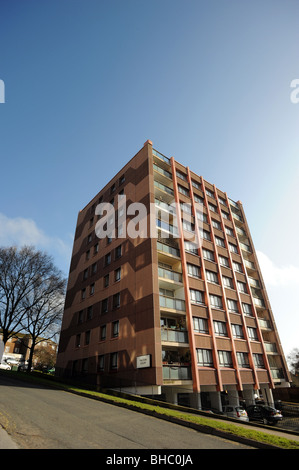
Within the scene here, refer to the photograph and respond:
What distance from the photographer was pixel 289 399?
3638 centimetres

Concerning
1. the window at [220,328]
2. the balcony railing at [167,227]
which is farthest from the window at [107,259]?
the window at [220,328]

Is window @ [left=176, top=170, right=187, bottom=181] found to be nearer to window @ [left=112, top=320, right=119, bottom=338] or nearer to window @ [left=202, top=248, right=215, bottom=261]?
window @ [left=202, top=248, right=215, bottom=261]

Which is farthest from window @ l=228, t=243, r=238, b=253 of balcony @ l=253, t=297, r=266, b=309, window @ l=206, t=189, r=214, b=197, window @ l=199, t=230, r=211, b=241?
window @ l=206, t=189, r=214, b=197

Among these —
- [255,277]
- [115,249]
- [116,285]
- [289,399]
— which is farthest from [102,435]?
[289,399]

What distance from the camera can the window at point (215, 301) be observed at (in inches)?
1044

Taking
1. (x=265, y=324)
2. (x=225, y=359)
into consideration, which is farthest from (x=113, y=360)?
(x=265, y=324)

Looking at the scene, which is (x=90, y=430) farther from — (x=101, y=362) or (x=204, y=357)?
(x=101, y=362)

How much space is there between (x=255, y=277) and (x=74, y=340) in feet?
87.3

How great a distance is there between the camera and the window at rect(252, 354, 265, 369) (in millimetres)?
27700

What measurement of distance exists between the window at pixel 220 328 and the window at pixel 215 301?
172 cm

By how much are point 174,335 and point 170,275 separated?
5.45m

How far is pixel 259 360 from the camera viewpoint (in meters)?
28.4

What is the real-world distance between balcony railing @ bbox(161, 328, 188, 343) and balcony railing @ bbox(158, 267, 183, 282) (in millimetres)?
4714

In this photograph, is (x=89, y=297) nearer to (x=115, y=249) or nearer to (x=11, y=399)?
(x=115, y=249)
